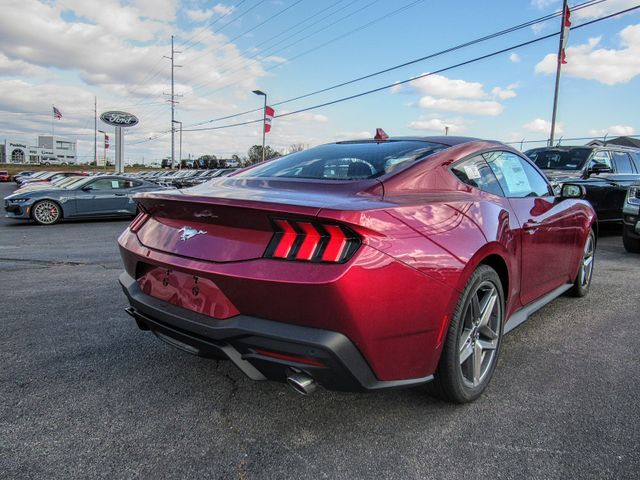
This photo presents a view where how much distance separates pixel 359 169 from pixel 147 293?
1362 millimetres

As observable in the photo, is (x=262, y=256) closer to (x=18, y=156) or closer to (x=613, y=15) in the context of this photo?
(x=613, y=15)

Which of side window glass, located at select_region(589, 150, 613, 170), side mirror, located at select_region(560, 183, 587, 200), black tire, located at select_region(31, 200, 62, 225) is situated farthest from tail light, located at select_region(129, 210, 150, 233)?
black tire, located at select_region(31, 200, 62, 225)

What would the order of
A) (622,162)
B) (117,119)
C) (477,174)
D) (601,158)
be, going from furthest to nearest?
(117,119) → (622,162) → (601,158) → (477,174)

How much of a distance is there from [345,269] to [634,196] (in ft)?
24.1

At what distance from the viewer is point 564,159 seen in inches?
399

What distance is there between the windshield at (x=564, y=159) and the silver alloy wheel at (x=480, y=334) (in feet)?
27.6

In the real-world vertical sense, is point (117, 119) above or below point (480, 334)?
above

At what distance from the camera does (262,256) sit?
2.05 metres

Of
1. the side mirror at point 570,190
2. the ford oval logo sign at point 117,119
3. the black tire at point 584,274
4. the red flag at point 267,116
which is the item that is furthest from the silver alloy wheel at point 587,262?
the ford oval logo sign at point 117,119

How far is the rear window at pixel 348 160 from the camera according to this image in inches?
108

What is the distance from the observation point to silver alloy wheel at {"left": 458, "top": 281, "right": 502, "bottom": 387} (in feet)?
8.32

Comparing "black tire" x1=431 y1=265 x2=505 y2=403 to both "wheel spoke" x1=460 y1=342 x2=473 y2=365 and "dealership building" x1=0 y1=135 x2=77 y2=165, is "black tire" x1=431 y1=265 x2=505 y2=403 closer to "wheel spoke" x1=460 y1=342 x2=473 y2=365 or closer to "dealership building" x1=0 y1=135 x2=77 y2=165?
"wheel spoke" x1=460 y1=342 x2=473 y2=365

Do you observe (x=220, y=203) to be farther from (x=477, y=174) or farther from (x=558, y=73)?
(x=558, y=73)

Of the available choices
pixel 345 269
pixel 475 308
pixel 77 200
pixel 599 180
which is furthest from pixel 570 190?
pixel 77 200
